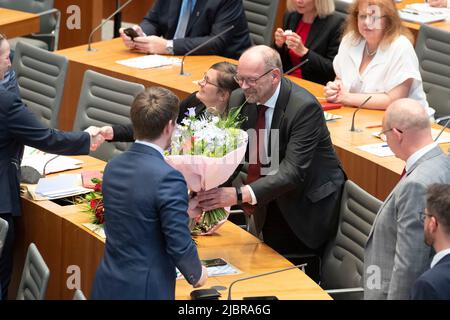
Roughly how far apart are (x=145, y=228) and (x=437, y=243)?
3.86 ft

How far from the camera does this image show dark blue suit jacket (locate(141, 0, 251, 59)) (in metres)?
8.15

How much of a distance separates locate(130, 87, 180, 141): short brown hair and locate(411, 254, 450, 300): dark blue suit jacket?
122 cm

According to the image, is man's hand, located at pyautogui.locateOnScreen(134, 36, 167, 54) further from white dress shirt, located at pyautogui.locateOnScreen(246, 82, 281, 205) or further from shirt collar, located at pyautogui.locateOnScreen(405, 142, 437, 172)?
shirt collar, located at pyautogui.locateOnScreen(405, 142, 437, 172)

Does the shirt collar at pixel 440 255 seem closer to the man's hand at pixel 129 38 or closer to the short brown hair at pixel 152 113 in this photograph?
the short brown hair at pixel 152 113

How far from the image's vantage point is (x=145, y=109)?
4.42 m

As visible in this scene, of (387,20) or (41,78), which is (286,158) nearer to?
(387,20)

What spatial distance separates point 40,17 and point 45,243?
3882 mm

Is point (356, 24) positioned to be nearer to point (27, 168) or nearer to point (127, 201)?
point (27, 168)

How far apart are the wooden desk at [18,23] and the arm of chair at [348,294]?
4.40 metres

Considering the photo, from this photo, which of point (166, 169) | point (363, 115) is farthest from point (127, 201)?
point (363, 115)

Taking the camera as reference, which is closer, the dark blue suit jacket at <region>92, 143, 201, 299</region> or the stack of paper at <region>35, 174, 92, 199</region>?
the dark blue suit jacket at <region>92, 143, 201, 299</region>

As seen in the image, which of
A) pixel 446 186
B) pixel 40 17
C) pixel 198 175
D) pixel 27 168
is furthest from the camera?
pixel 40 17

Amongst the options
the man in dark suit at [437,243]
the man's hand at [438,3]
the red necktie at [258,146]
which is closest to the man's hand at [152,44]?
the man's hand at [438,3]

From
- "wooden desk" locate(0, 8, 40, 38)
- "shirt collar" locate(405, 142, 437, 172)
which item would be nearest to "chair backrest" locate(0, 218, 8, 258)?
"shirt collar" locate(405, 142, 437, 172)
